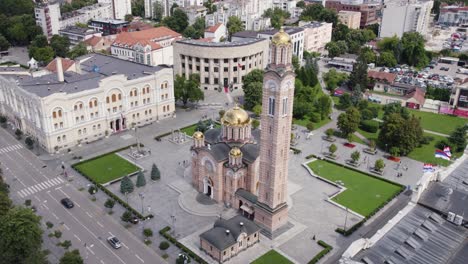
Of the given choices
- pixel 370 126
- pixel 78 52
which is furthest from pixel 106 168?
pixel 78 52

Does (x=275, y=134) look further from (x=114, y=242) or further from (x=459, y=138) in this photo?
(x=459, y=138)

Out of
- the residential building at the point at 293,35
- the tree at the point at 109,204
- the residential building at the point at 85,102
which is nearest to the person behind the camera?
the tree at the point at 109,204

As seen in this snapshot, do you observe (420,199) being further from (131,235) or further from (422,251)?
(131,235)

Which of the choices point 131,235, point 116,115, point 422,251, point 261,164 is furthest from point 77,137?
point 422,251

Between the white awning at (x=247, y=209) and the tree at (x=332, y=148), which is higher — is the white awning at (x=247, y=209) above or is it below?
below

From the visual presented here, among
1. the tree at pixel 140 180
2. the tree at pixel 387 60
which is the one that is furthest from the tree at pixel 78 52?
the tree at pixel 387 60

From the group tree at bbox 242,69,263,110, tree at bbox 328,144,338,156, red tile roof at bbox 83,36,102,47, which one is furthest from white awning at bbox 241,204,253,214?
red tile roof at bbox 83,36,102,47

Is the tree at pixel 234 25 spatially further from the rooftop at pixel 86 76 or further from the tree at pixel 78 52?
the rooftop at pixel 86 76
